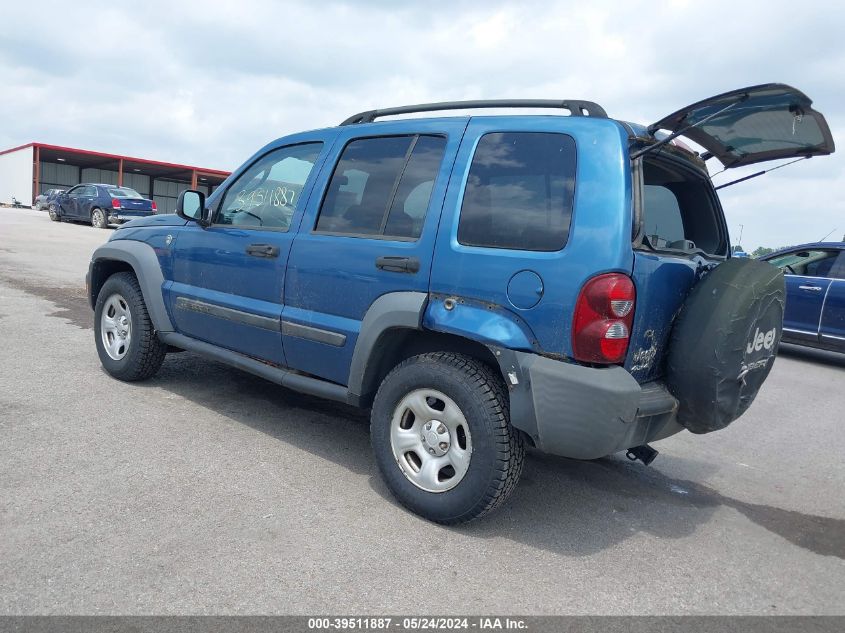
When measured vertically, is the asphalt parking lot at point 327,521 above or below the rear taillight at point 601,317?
below

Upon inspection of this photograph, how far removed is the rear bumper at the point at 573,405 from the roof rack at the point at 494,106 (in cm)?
119

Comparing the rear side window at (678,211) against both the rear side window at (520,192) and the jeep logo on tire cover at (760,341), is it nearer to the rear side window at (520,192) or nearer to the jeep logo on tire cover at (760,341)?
the rear side window at (520,192)

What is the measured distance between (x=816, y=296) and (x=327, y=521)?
841 cm

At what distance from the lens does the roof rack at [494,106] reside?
3089 mm

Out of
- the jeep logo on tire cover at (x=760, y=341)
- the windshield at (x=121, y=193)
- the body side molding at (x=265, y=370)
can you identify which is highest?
the windshield at (x=121, y=193)

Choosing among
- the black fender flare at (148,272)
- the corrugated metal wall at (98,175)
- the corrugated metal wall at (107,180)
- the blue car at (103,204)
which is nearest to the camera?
the black fender flare at (148,272)

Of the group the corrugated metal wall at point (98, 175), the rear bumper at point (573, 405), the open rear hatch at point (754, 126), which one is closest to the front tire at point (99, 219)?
the open rear hatch at point (754, 126)

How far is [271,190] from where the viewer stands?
13.6ft

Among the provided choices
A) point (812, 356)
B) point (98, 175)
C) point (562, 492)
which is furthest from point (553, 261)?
point (98, 175)

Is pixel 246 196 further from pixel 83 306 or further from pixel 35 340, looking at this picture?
pixel 83 306

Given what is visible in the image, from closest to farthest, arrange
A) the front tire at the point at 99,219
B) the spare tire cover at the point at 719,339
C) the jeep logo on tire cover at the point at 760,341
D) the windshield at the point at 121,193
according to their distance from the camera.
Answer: the spare tire cover at the point at 719,339, the jeep logo on tire cover at the point at 760,341, the windshield at the point at 121,193, the front tire at the point at 99,219

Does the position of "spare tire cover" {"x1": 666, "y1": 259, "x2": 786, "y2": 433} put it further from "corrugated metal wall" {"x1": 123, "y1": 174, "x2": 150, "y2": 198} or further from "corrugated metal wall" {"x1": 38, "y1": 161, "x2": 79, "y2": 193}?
"corrugated metal wall" {"x1": 38, "y1": 161, "x2": 79, "y2": 193}

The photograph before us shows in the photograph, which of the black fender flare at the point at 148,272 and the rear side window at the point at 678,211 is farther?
the black fender flare at the point at 148,272

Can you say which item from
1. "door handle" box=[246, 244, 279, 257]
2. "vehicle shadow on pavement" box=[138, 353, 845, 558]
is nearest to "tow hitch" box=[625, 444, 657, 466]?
"vehicle shadow on pavement" box=[138, 353, 845, 558]
